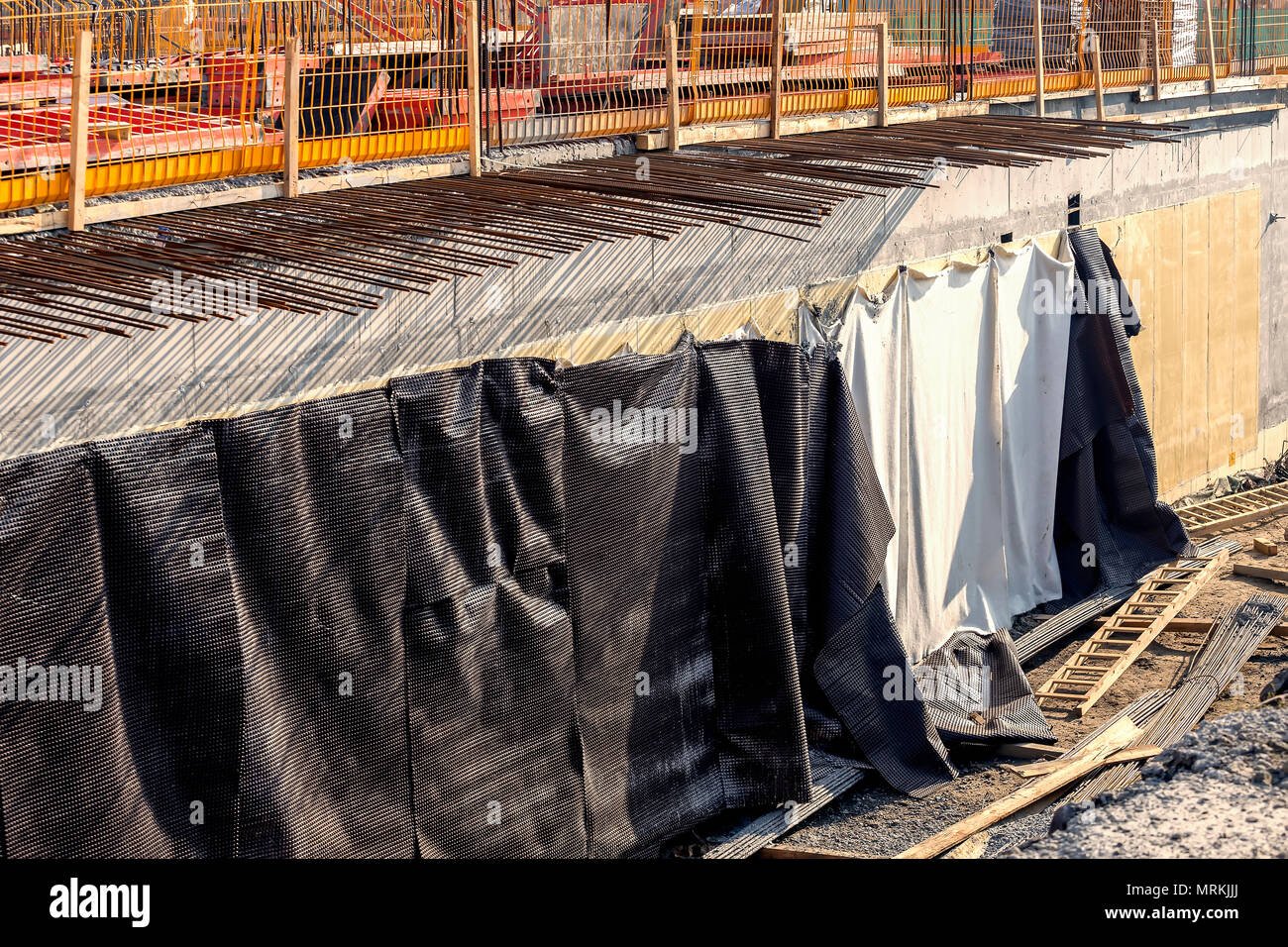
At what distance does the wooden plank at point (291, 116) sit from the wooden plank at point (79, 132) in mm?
1325

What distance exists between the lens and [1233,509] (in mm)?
16688

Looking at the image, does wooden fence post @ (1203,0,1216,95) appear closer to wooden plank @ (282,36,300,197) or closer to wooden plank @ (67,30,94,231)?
wooden plank @ (282,36,300,197)

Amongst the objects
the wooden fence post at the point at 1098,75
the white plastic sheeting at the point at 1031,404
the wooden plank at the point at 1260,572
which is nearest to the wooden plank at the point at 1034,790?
the white plastic sheeting at the point at 1031,404

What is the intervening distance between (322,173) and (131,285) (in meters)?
2.99

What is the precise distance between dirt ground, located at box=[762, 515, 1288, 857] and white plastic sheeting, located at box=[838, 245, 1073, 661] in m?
0.93

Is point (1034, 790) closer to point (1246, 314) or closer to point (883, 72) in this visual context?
point (883, 72)

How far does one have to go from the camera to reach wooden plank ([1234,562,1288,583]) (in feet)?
46.9

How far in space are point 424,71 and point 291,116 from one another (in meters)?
1.78

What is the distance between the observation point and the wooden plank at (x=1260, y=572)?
46.9 feet

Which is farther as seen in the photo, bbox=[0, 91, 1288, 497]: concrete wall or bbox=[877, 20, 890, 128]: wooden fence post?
bbox=[877, 20, 890, 128]: wooden fence post

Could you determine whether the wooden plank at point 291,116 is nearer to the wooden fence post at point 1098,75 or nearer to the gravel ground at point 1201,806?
the gravel ground at point 1201,806

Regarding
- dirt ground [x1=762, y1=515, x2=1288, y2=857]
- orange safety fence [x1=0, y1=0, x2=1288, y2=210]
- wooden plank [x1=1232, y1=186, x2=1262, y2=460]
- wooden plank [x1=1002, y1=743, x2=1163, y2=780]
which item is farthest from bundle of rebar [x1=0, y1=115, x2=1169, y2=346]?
wooden plank [x1=1232, y1=186, x2=1262, y2=460]

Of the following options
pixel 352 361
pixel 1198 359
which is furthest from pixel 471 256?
pixel 1198 359
